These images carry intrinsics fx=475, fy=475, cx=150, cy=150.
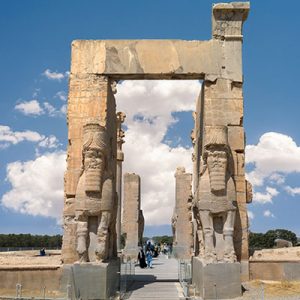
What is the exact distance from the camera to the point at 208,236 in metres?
9.49

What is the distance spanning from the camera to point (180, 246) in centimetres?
2167

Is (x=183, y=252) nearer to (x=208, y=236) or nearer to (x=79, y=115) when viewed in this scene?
(x=208, y=236)

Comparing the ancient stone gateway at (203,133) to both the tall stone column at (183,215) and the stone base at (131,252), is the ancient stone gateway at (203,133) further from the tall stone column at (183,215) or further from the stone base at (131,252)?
the stone base at (131,252)

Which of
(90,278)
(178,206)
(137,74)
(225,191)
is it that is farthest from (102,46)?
(178,206)

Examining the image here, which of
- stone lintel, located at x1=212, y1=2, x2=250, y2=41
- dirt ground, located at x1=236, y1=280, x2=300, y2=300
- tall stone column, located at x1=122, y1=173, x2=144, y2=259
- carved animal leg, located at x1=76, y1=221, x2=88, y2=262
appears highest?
stone lintel, located at x1=212, y1=2, x2=250, y2=41

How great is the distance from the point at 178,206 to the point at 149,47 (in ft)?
41.2

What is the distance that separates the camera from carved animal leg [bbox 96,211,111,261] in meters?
9.55

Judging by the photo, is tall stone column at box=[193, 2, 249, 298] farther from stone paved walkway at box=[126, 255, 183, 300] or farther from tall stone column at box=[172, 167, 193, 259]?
tall stone column at box=[172, 167, 193, 259]

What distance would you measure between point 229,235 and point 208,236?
431 mm

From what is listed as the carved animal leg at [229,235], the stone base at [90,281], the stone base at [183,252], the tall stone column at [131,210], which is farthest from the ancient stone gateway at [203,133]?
the tall stone column at [131,210]

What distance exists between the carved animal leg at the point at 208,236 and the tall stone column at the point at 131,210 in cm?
1358

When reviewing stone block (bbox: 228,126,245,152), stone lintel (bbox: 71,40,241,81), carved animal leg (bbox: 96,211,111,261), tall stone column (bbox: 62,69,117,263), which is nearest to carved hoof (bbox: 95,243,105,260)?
carved animal leg (bbox: 96,211,111,261)

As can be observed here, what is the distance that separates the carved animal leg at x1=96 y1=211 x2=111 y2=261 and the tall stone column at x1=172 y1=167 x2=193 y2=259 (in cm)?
1166

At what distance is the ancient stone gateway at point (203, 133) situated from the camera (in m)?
9.55
